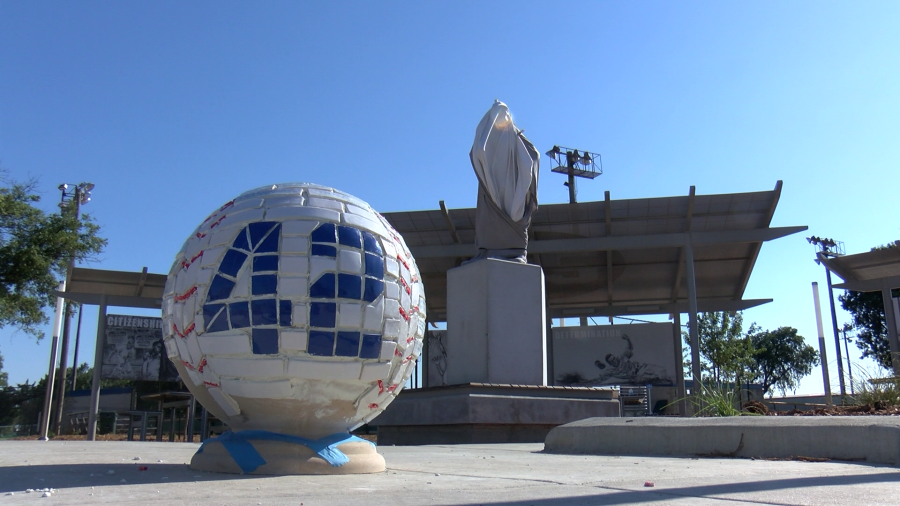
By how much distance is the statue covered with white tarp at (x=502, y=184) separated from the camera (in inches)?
588

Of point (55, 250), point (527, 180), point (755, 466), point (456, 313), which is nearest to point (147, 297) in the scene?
point (55, 250)

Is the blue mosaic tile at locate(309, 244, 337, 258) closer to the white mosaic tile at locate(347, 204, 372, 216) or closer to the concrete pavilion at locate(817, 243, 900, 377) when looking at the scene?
the white mosaic tile at locate(347, 204, 372, 216)

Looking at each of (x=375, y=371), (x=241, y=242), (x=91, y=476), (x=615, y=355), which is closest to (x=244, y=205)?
(x=241, y=242)

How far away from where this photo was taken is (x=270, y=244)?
4.93m

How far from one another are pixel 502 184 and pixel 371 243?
10162 mm

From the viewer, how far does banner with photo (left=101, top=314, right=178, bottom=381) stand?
906 inches

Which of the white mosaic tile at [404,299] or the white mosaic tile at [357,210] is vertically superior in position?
the white mosaic tile at [357,210]

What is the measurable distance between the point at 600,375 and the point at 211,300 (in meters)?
26.7

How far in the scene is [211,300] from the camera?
4.90 m

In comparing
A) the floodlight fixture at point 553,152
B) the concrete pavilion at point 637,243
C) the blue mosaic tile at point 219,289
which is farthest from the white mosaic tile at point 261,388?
the floodlight fixture at point 553,152

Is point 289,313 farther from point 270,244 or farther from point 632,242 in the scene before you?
point 632,242

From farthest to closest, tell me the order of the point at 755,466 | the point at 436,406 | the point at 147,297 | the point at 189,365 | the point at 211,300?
the point at 147,297 → the point at 436,406 → the point at 755,466 → the point at 189,365 → the point at 211,300

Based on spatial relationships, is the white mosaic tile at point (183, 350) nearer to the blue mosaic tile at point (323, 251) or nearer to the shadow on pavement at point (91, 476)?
the shadow on pavement at point (91, 476)

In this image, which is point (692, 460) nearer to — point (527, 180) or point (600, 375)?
point (527, 180)
